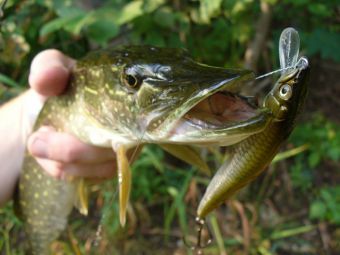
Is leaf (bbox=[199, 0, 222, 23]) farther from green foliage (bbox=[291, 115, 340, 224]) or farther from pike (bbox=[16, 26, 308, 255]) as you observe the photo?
green foliage (bbox=[291, 115, 340, 224])

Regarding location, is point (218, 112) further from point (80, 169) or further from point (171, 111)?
point (80, 169)

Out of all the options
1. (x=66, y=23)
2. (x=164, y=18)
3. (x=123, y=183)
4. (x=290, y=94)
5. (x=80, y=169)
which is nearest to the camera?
(x=290, y=94)

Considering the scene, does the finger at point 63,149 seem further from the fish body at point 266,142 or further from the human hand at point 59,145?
the fish body at point 266,142

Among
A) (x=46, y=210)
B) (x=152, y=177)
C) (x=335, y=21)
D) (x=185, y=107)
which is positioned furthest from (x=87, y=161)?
(x=335, y=21)

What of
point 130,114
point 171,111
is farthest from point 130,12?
point 171,111

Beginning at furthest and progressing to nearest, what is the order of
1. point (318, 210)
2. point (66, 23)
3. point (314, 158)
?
1. point (314, 158)
2. point (318, 210)
3. point (66, 23)

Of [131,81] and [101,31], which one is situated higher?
[131,81]
